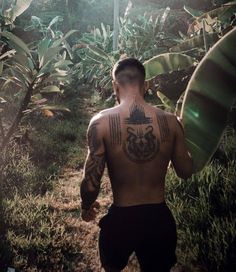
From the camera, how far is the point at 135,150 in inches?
111

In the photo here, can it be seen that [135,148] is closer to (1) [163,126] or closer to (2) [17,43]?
(1) [163,126]

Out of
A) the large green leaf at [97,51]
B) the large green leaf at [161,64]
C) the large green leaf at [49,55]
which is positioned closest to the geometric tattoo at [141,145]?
the large green leaf at [161,64]

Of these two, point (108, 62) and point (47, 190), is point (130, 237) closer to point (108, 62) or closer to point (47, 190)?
point (47, 190)

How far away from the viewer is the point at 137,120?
2867 mm

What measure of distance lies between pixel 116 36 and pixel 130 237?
9537 millimetres

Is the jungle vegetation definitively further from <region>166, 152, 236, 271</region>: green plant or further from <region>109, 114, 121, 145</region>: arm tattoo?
Answer: <region>109, 114, 121, 145</region>: arm tattoo

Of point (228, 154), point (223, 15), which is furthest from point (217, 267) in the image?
point (223, 15)

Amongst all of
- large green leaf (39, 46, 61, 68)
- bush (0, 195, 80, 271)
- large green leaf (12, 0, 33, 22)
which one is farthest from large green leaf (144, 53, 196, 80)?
large green leaf (12, 0, 33, 22)

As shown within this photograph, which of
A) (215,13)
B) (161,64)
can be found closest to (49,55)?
(161,64)

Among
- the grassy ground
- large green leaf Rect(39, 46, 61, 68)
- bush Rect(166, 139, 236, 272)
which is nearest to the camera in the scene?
bush Rect(166, 139, 236, 272)

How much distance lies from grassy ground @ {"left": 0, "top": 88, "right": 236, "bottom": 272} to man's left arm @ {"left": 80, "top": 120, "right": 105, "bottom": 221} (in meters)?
1.51

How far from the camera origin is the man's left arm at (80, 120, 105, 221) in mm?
2809

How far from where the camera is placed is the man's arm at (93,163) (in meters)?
→ 2.81

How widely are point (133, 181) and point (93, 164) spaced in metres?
0.30
